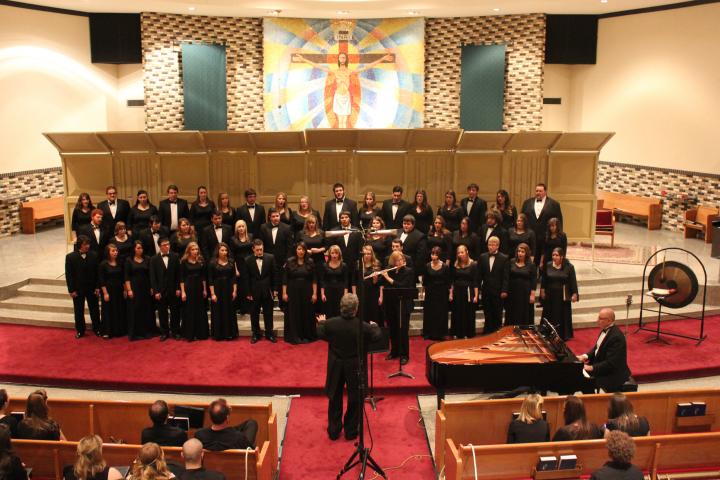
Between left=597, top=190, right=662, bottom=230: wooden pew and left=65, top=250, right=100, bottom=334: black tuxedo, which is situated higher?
left=597, top=190, right=662, bottom=230: wooden pew

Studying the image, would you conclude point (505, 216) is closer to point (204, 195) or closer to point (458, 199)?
point (458, 199)

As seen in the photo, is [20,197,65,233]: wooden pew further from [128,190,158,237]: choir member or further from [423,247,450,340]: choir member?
[423,247,450,340]: choir member

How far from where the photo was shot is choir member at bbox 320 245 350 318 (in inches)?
356

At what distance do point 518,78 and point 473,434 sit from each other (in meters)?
11.5

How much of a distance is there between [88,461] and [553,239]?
6.84 metres

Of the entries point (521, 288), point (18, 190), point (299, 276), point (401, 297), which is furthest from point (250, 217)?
point (18, 190)

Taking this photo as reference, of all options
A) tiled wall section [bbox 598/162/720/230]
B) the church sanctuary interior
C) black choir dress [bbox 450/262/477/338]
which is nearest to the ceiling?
the church sanctuary interior

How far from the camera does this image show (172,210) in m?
10.5

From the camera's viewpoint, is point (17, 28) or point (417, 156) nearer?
point (417, 156)

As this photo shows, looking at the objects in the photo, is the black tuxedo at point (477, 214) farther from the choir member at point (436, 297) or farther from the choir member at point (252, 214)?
the choir member at point (252, 214)

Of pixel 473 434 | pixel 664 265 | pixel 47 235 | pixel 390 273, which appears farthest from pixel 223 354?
pixel 47 235

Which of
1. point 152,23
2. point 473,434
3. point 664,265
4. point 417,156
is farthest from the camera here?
point 152,23

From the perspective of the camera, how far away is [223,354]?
8.88 meters

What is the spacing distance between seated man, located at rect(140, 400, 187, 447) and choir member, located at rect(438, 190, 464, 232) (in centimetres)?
567
